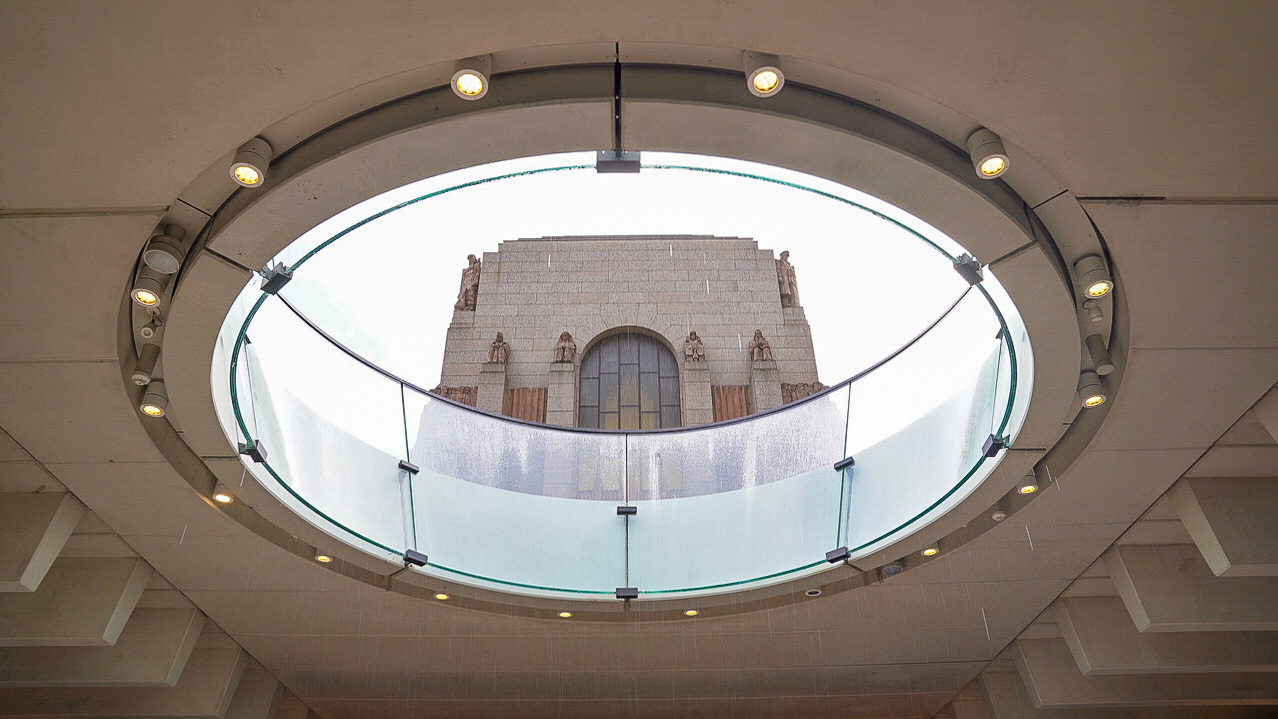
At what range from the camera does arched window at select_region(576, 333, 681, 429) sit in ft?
65.9

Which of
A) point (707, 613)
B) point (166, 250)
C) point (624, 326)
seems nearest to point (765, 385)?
point (624, 326)

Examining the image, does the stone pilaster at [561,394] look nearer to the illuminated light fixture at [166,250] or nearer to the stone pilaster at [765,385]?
the stone pilaster at [765,385]

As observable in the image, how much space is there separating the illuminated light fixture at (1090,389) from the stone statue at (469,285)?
18.2 m

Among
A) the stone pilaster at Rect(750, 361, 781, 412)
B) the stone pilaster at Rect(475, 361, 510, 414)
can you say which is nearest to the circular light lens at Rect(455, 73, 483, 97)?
the stone pilaster at Rect(475, 361, 510, 414)

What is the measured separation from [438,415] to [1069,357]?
6.13m

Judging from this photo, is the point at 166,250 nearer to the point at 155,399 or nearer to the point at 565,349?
the point at 155,399

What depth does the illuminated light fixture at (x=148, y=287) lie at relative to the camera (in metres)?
5.05

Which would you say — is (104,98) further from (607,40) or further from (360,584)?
(360,584)

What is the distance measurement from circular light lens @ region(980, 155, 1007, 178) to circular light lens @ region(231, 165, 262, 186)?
387 centimetres

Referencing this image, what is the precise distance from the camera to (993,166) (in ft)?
14.8

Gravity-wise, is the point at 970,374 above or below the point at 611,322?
below

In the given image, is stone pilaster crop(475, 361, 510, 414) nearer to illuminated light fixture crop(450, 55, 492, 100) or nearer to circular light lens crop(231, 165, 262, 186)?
circular light lens crop(231, 165, 262, 186)

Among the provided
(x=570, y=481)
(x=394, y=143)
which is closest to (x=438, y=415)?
(x=570, y=481)

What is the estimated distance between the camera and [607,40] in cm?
407
